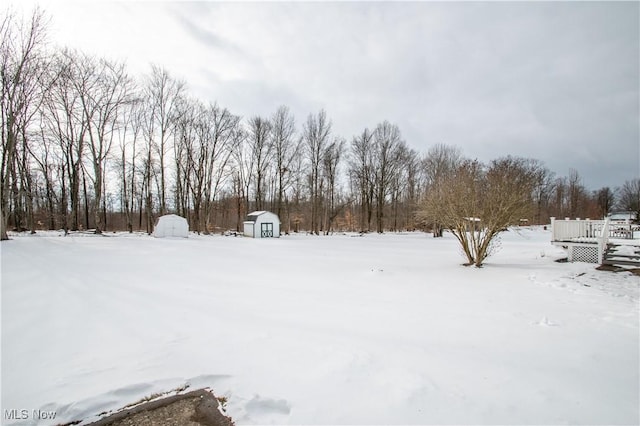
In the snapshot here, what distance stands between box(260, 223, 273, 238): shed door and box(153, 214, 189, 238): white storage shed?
6.71 metres

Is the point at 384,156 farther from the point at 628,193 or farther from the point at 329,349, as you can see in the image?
the point at 628,193

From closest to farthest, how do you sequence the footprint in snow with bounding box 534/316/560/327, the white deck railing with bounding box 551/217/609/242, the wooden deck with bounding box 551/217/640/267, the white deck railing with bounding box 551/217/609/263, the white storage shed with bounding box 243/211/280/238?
1. the footprint in snow with bounding box 534/316/560/327
2. the wooden deck with bounding box 551/217/640/267
3. the white deck railing with bounding box 551/217/609/263
4. the white deck railing with bounding box 551/217/609/242
5. the white storage shed with bounding box 243/211/280/238

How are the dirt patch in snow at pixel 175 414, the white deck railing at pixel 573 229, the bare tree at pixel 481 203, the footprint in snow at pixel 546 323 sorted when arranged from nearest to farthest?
the dirt patch in snow at pixel 175 414 < the footprint in snow at pixel 546 323 < the bare tree at pixel 481 203 < the white deck railing at pixel 573 229

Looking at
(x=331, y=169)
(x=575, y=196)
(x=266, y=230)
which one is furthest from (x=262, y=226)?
(x=575, y=196)

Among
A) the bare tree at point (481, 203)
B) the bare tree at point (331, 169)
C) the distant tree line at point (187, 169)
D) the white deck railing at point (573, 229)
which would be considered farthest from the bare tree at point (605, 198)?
the bare tree at point (481, 203)

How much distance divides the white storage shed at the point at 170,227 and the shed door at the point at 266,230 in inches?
264

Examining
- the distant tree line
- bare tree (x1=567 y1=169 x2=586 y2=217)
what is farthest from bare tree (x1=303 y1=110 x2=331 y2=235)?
bare tree (x1=567 y1=169 x2=586 y2=217)

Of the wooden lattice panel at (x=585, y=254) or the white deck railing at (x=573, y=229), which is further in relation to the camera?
the white deck railing at (x=573, y=229)

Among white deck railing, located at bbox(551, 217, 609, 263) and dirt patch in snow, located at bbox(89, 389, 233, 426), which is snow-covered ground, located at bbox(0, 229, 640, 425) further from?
white deck railing, located at bbox(551, 217, 609, 263)

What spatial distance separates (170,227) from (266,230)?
326 inches

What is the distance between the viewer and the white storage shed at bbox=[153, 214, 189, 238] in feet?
71.7

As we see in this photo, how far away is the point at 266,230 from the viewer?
26.7m

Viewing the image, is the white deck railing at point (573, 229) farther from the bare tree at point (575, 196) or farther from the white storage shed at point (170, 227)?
the bare tree at point (575, 196)

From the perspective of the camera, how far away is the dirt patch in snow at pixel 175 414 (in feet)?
7.63
